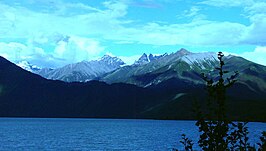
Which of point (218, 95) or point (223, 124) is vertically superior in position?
→ point (218, 95)

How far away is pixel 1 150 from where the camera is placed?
134250mm

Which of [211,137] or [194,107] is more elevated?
[194,107]

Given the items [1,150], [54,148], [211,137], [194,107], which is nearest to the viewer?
[211,137]

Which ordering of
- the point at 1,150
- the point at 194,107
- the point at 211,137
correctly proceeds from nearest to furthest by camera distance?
the point at 211,137 < the point at 194,107 < the point at 1,150

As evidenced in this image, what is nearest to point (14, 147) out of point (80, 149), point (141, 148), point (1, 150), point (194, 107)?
point (1, 150)

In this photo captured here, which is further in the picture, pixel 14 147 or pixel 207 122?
pixel 14 147

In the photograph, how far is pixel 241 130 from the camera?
20016 mm

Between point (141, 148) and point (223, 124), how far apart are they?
129m

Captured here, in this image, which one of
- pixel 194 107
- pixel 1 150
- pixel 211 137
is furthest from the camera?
pixel 1 150

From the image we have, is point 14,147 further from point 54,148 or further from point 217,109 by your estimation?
point 217,109

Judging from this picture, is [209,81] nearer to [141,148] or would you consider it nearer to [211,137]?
[211,137]

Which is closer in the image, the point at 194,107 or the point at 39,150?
the point at 194,107

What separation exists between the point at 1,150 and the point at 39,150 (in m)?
11.4

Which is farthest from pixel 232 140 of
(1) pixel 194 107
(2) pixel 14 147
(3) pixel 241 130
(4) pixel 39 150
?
(2) pixel 14 147
